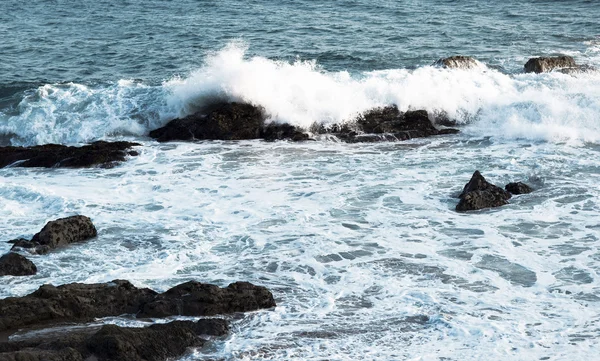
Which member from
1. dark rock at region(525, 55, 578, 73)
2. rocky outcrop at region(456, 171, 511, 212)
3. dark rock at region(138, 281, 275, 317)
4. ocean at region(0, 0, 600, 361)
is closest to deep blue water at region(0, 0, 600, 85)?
ocean at region(0, 0, 600, 361)

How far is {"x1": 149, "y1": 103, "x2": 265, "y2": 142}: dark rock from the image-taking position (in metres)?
16.4

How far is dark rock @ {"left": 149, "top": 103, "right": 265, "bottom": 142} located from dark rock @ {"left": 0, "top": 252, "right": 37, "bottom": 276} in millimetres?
6566

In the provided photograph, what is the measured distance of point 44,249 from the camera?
10742 mm

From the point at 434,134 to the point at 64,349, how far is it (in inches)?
398

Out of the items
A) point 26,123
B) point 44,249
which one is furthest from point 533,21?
point 44,249

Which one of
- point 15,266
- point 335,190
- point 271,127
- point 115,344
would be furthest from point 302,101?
point 115,344

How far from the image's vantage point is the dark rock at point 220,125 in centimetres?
1638

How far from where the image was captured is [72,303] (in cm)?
900

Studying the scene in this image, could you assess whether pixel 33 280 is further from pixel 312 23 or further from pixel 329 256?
pixel 312 23

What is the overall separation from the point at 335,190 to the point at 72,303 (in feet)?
17.1

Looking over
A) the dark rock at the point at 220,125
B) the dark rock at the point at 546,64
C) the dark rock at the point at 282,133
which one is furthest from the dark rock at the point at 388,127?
the dark rock at the point at 546,64

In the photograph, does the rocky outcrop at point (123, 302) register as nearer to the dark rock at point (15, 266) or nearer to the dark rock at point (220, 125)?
the dark rock at point (15, 266)

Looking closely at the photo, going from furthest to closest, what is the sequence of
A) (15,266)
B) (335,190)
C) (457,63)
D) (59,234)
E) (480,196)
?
(457,63), (335,190), (480,196), (59,234), (15,266)

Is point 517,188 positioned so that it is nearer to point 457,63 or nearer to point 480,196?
point 480,196
